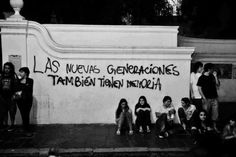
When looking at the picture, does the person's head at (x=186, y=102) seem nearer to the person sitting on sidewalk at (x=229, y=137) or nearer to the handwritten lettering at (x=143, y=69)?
the handwritten lettering at (x=143, y=69)

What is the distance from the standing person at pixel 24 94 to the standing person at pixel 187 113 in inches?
142

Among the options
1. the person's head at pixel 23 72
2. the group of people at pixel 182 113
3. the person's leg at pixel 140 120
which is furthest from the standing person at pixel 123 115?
the person's head at pixel 23 72

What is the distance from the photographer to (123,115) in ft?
29.8

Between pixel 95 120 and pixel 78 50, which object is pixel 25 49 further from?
pixel 95 120

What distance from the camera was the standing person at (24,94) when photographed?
8.64 meters

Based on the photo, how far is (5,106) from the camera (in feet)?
29.1

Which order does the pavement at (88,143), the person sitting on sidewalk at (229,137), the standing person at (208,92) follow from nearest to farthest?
1. the person sitting on sidewalk at (229,137)
2. the pavement at (88,143)
3. the standing person at (208,92)

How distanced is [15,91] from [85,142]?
2082 millimetres

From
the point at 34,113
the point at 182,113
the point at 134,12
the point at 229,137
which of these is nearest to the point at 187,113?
the point at 182,113

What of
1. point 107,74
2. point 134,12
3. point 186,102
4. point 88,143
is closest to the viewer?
point 88,143

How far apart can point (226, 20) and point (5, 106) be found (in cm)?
1086

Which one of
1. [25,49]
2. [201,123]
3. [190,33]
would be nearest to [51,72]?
[25,49]

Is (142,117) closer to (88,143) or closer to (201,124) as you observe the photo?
(201,124)

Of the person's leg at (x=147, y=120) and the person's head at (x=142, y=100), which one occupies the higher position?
the person's head at (x=142, y=100)
